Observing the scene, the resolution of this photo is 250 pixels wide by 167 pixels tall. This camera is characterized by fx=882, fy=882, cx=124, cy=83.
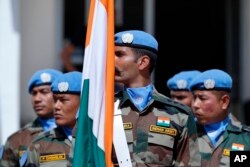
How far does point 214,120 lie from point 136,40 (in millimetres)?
1169

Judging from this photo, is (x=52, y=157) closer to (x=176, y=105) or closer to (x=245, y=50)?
(x=176, y=105)

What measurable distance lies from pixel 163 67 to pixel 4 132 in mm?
3532

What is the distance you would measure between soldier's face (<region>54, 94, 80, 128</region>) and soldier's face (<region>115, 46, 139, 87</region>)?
102 centimetres

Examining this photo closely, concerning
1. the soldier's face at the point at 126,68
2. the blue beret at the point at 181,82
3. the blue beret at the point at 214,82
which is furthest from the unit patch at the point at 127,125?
the blue beret at the point at 181,82

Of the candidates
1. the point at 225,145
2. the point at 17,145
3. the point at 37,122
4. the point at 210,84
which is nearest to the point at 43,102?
the point at 37,122

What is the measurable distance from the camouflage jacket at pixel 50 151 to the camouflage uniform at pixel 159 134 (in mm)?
936

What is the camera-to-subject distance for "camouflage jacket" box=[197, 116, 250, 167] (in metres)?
5.79

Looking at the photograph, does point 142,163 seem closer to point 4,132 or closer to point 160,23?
point 4,132

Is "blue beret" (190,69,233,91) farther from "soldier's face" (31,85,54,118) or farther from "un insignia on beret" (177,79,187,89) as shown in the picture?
"soldier's face" (31,85,54,118)

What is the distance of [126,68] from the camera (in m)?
5.08

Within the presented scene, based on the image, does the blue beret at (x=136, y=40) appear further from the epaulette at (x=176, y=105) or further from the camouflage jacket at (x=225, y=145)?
the camouflage jacket at (x=225, y=145)

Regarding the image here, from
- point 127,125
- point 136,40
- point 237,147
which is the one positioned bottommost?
point 237,147

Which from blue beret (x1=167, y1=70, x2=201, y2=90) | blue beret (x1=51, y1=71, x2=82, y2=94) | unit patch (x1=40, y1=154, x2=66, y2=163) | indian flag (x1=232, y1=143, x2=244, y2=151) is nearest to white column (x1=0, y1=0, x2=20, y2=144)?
blue beret (x1=167, y1=70, x2=201, y2=90)

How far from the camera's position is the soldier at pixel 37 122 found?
6792mm
